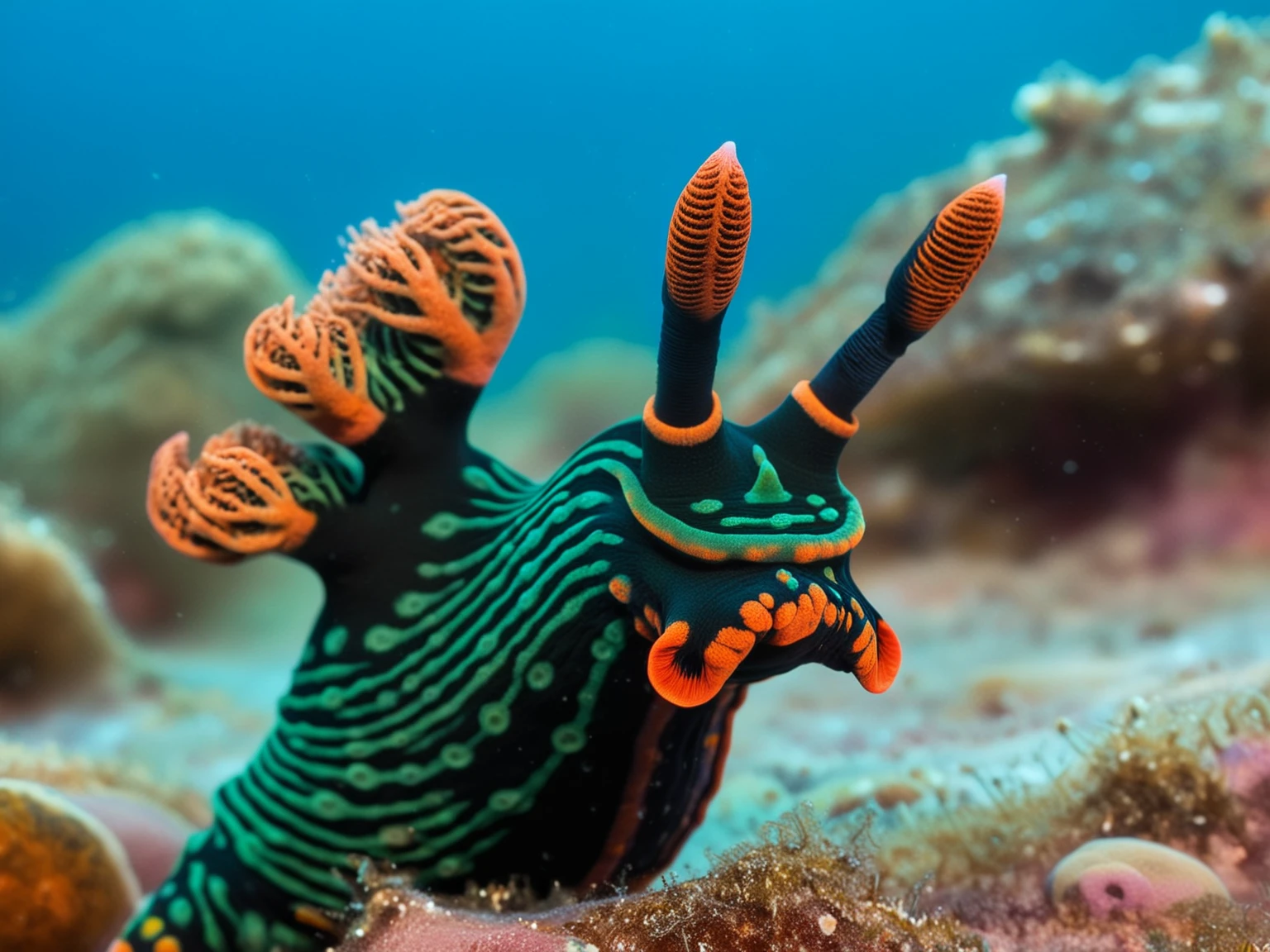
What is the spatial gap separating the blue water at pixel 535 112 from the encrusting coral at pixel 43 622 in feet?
6.23

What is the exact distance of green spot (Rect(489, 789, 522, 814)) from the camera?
82.4 inches

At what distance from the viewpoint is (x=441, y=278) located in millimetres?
2307

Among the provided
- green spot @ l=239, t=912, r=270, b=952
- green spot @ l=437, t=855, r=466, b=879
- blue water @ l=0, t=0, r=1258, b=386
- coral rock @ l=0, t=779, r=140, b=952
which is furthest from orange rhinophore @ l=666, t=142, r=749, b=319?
coral rock @ l=0, t=779, r=140, b=952

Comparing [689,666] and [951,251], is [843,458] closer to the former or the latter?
[951,251]

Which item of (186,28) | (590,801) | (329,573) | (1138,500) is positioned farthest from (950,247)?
(186,28)

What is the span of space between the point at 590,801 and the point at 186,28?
1212 cm

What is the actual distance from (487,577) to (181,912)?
115cm

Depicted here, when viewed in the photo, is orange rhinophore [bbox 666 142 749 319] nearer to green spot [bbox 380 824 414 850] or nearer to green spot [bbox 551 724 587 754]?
green spot [bbox 551 724 587 754]

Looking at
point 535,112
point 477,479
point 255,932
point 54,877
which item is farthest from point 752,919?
point 535,112

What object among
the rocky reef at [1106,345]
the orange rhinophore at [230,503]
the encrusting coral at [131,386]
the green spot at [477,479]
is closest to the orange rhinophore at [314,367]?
the orange rhinophore at [230,503]

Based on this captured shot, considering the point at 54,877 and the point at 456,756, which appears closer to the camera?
the point at 456,756

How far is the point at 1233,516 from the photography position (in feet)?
16.3

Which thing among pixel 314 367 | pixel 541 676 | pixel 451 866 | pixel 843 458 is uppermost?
pixel 843 458

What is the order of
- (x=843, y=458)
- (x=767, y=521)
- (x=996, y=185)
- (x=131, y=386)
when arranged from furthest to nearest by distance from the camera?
(x=131, y=386) < (x=843, y=458) < (x=767, y=521) < (x=996, y=185)
